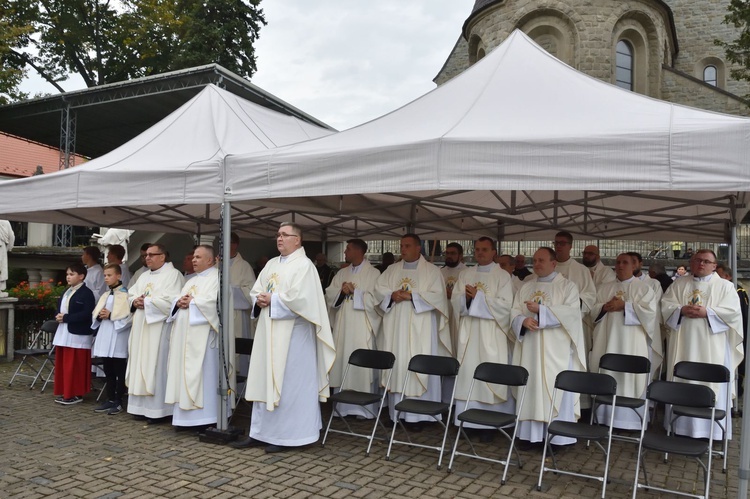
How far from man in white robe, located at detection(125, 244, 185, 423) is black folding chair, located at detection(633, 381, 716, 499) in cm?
489

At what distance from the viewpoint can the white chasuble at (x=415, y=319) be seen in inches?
275

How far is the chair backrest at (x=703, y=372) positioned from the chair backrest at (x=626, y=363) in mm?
283

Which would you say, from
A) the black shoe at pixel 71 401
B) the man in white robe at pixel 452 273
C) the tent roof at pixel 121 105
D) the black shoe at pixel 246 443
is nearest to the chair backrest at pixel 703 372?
the man in white robe at pixel 452 273

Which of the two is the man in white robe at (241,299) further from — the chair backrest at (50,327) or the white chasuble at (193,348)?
the chair backrest at (50,327)

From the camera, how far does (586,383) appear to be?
5.42 meters

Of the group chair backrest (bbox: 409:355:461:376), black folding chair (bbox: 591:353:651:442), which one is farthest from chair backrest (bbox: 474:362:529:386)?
black folding chair (bbox: 591:353:651:442)

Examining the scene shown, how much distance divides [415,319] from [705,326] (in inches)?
119

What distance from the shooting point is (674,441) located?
4.63m

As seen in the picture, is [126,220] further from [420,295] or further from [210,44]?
[210,44]

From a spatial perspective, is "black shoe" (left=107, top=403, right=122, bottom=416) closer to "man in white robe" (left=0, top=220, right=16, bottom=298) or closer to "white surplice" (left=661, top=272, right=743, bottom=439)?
"man in white robe" (left=0, top=220, right=16, bottom=298)

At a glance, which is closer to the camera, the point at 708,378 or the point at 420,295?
the point at 708,378

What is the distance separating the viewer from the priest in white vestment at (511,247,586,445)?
6047 mm

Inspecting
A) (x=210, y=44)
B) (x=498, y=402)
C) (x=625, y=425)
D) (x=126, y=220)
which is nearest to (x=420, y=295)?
(x=498, y=402)

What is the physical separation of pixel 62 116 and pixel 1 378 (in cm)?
1057
